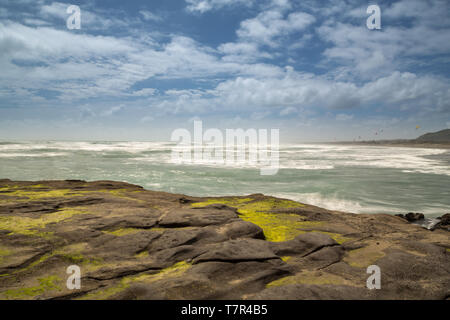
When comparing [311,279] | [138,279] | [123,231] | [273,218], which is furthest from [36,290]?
[273,218]

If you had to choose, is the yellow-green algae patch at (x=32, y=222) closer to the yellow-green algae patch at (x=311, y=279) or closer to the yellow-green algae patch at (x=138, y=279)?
the yellow-green algae patch at (x=138, y=279)

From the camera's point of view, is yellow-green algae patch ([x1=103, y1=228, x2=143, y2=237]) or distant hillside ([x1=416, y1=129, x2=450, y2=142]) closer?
yellow-green algae patch ([x1=103, y1=228, x2=143, y2=237])

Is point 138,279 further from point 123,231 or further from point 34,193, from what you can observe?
point 34,193

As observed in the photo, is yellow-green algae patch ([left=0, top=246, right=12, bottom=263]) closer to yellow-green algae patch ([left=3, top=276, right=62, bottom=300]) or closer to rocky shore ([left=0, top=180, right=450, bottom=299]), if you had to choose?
rocky shore ([left=0, top=180, right=450, bottom=299])

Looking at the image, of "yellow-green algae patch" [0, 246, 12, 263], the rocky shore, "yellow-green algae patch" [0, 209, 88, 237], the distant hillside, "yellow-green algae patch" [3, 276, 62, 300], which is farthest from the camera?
the distant hillside

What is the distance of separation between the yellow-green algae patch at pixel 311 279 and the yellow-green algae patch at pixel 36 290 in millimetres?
2883

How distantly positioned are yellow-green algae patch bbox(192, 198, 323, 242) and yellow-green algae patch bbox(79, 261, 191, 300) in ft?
6.67

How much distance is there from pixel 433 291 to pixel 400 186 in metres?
14.9

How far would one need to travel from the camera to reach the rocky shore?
3217 millimetres

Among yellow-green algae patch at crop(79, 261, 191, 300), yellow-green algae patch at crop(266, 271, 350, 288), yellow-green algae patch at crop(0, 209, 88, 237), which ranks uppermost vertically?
yellow-green algae patch at crop(0, 209, 88, 237)

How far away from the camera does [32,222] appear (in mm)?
5242

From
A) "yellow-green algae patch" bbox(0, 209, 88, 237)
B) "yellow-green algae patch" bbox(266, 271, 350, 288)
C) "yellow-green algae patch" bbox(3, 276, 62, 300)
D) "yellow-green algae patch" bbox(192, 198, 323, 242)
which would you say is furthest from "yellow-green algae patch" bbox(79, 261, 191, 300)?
"yellow-green algae patch" bbox(0, 209, 88, 237)
